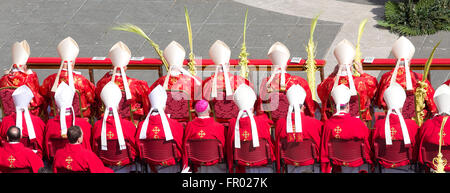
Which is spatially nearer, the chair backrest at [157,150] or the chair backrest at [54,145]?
the chair backrest at [157,150]

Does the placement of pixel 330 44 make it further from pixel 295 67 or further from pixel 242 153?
pixel 242 153

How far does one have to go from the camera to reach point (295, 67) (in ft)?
38.7

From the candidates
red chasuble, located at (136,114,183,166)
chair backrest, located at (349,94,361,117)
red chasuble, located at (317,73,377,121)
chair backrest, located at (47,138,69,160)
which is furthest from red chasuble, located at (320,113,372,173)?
chair backrest, located at (47,138,69,160)

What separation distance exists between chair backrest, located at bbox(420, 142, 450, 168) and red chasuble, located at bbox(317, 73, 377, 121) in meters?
1.30

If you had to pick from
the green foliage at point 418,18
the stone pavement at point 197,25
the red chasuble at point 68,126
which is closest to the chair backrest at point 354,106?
the red chasuble at point 68,126

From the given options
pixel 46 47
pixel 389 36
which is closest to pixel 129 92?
pixel 46 47

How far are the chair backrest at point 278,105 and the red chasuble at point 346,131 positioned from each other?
3.18 feet

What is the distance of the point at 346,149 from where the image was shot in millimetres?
9898

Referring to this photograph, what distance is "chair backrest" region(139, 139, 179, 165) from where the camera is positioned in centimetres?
1003

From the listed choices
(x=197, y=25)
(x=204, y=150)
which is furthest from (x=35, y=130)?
(x=197, y=25)

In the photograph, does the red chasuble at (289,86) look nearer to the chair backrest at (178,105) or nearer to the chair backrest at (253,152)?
the chair backrest at (178,105)

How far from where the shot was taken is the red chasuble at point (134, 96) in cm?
1100

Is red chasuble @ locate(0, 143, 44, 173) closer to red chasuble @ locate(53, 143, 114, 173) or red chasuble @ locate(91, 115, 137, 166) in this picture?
red chasuble @ locate(53, 143, 114, 173)

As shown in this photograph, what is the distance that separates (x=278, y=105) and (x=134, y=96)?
1.77m
